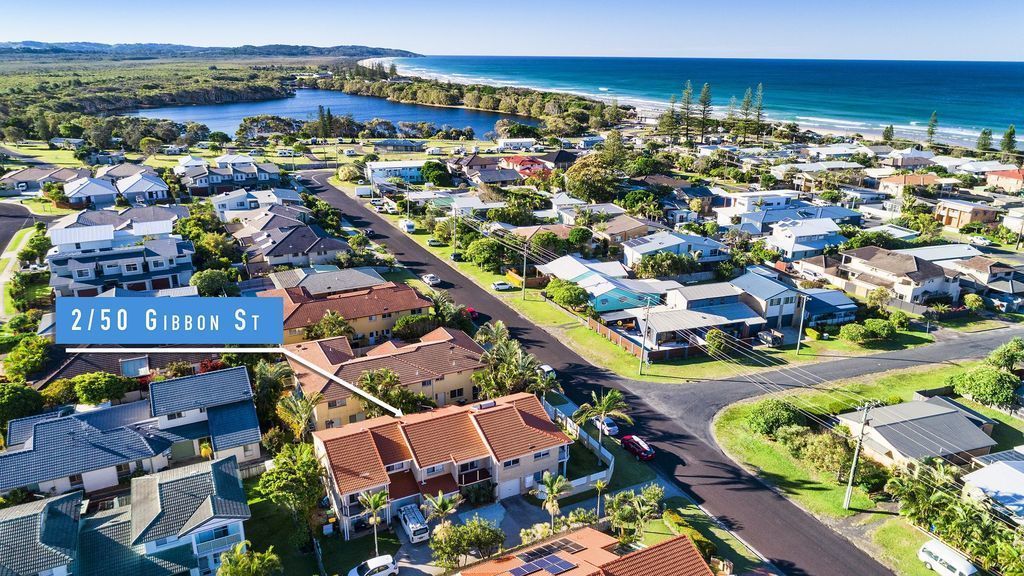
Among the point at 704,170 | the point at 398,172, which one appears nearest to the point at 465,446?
the point at 398,172

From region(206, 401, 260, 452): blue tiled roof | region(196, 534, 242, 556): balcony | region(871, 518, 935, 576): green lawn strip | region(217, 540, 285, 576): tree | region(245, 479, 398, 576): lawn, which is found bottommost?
region(245, 479, 398, 576): lawn

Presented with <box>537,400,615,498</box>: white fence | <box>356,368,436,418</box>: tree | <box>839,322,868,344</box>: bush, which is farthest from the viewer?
<box>839,322,868,344</box>: bush

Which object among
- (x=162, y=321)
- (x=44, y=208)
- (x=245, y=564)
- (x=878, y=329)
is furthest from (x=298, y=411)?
(x=44, y=208)

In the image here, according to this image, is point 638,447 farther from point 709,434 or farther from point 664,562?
point 664,562

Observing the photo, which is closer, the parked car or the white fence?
the white fence

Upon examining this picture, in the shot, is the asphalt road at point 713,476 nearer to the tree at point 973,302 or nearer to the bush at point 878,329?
the bush at point 878,329

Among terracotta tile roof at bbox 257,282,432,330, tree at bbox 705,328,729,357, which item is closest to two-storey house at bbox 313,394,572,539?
terracotta tile roof at bbox 257,282,432,330

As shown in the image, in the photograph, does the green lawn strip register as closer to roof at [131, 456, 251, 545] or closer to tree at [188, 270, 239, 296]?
roof at [131, 456, 251, 545]
